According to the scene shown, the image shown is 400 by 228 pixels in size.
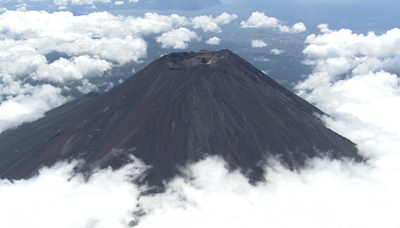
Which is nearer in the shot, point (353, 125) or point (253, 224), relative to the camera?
point (253, 224)

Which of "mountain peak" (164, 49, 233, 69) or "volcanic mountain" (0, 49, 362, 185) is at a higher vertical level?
"mountain peak" (164, 49, 233, 69)

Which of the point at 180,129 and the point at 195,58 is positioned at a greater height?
the point at 195,58

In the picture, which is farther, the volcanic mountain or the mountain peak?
the mountain peak

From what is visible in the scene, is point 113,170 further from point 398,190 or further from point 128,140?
point 398,190

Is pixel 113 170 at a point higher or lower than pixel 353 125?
lower

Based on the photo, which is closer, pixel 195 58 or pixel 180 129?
pixel 180 129

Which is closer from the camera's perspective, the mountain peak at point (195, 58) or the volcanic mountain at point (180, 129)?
the volcanic mountain at point (180, 129)

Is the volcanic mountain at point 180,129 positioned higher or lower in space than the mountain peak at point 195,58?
lower

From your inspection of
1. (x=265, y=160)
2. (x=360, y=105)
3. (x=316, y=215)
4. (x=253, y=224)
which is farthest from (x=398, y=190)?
(x=360, y=105)
